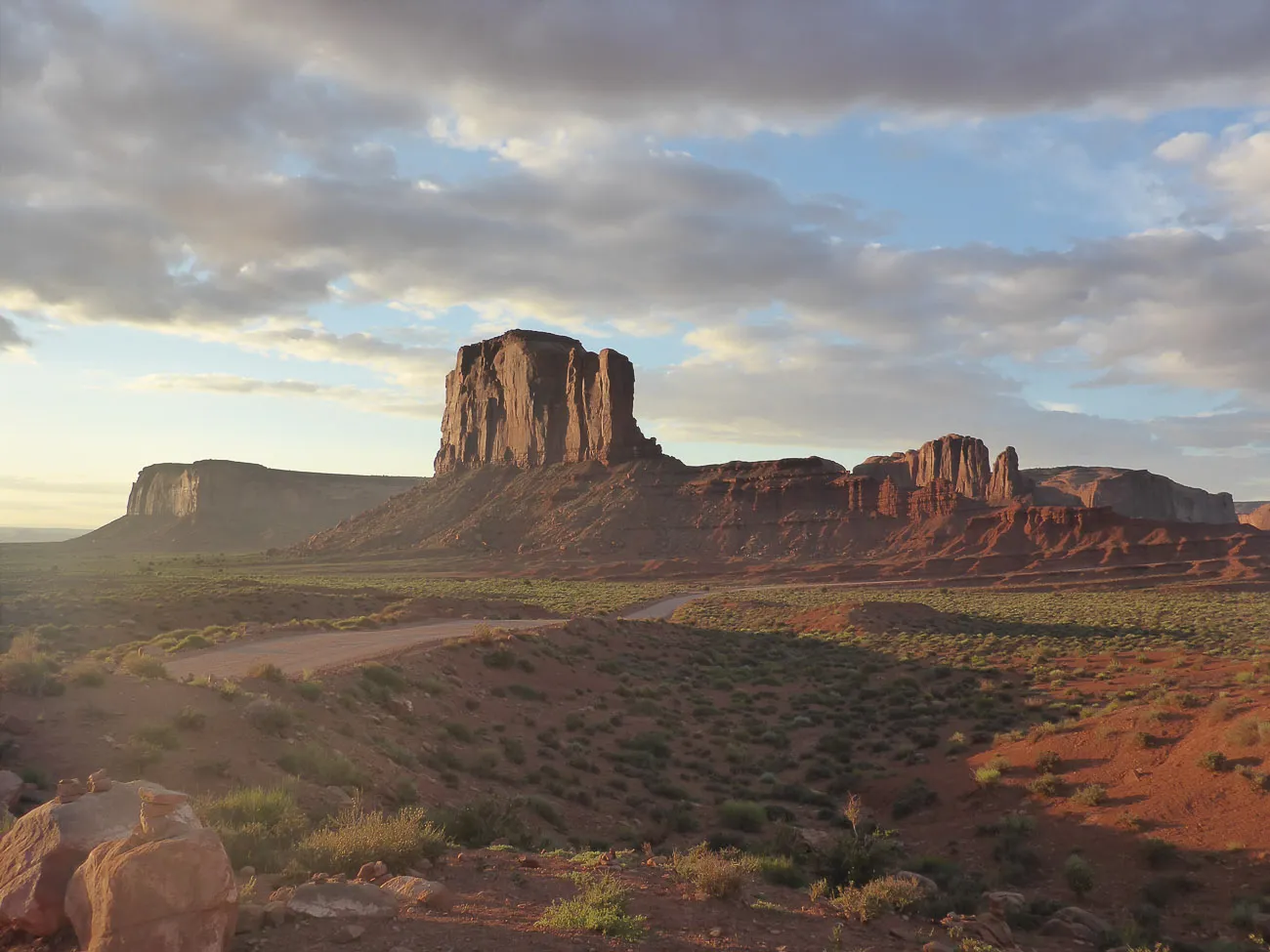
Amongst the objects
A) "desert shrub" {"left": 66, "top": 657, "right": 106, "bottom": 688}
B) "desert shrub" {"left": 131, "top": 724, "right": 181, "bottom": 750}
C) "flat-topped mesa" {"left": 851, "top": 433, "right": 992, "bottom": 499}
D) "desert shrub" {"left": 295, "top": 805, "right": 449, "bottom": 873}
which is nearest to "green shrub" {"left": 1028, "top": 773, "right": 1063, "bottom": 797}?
"desert shrub" {"left": 295, "top": 805, "right": 449, "bottom": 873}

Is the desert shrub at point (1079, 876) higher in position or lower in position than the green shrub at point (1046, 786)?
lower

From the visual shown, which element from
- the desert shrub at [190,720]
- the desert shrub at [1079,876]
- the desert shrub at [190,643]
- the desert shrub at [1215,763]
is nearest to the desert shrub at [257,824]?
the desert shrub at [190,720]

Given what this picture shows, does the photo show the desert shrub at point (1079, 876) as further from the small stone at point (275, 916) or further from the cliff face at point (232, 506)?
the cliff face at point (232, 506)

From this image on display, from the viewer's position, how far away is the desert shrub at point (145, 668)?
1436cm

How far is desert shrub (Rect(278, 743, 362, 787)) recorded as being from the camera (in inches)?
460

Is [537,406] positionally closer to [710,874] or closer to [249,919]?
[710,874]

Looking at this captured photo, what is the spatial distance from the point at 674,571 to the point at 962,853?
76162 mm

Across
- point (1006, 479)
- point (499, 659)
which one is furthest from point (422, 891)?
point (1006, 479)

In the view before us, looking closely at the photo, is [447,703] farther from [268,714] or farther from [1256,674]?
[1256,674]

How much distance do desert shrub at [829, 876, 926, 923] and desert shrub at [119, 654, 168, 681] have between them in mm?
12139

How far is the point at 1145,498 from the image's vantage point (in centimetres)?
15538

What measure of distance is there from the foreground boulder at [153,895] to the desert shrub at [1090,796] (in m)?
13.6

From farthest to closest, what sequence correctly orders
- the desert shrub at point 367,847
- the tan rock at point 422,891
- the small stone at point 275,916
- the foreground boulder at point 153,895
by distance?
the desert shrub at point 367,847
the tan rock at point 422,891
the small stone at point 275,916
the foreground boulder at point 153,895

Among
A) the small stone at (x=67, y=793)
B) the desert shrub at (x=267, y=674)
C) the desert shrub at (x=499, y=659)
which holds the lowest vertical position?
the desert shrub at (x=499, y=659)
